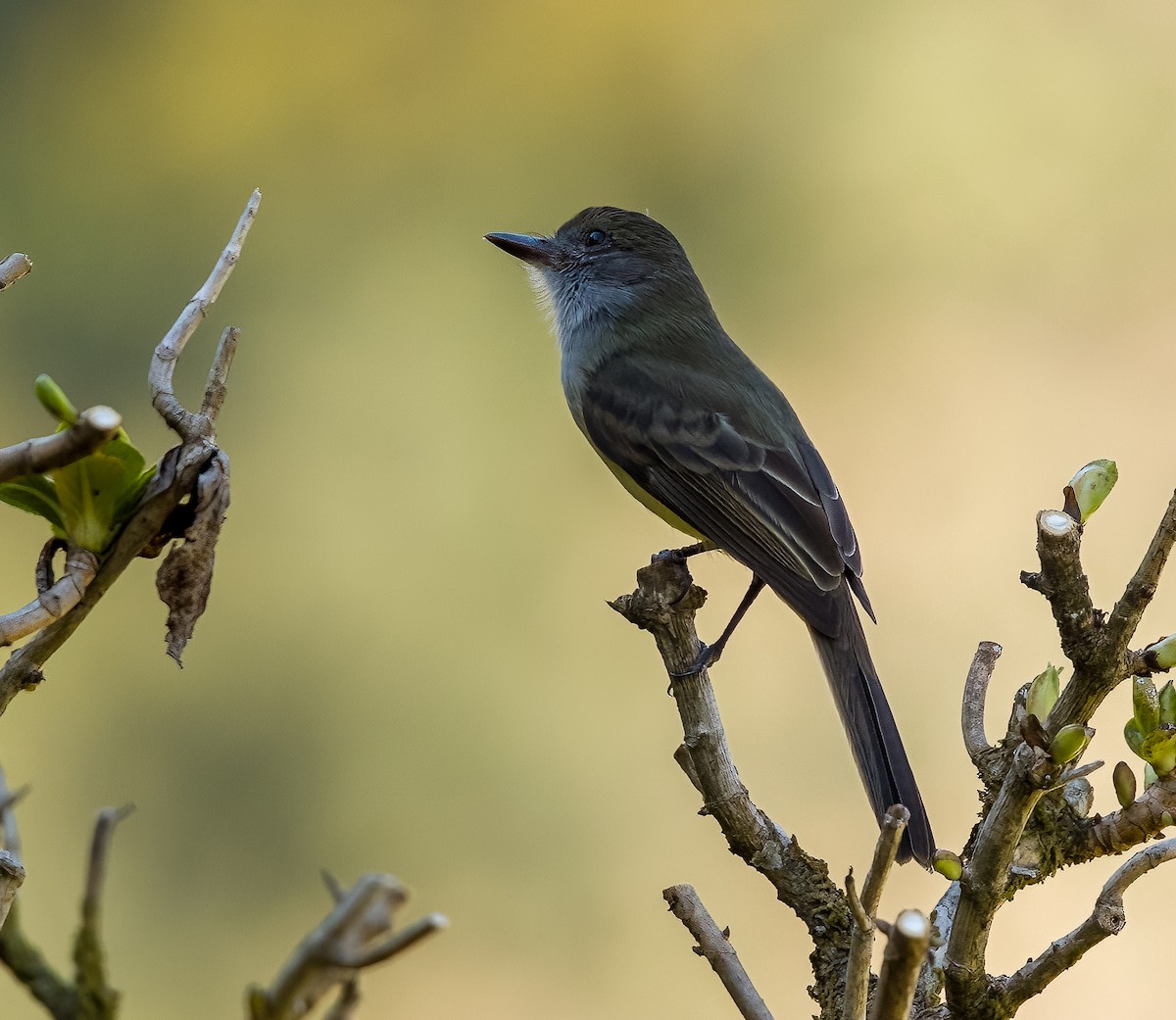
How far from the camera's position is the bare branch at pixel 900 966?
4.31 ft

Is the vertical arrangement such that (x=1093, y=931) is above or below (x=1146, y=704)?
below

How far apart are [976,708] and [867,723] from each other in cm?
93

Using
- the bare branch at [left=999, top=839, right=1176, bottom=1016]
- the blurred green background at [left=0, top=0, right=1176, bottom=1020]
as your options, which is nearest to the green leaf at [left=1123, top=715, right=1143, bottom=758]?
the bare branch at [left=999, top=839, right=1176, bottom=1016]

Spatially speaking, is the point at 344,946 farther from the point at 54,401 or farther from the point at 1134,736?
the point at 1134,736

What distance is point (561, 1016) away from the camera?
5.33 m

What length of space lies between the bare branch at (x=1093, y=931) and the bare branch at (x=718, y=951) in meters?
0.36

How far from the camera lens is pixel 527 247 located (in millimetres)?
4766

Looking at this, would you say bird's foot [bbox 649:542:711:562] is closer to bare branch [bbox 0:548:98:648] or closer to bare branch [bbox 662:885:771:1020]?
bare branch [bbox 662:885:771:1020]

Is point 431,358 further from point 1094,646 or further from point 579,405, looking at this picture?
point 1094,646

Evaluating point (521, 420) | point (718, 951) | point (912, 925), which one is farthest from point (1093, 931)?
point (521, 420)

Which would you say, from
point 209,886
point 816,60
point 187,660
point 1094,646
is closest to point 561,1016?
point 209,886

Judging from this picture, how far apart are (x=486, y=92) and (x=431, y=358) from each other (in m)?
1.75

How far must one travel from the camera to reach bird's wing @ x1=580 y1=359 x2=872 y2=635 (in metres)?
3.57

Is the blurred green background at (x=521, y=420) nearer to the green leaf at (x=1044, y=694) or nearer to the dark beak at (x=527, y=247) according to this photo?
the dark beak at (x=527, y=247)
